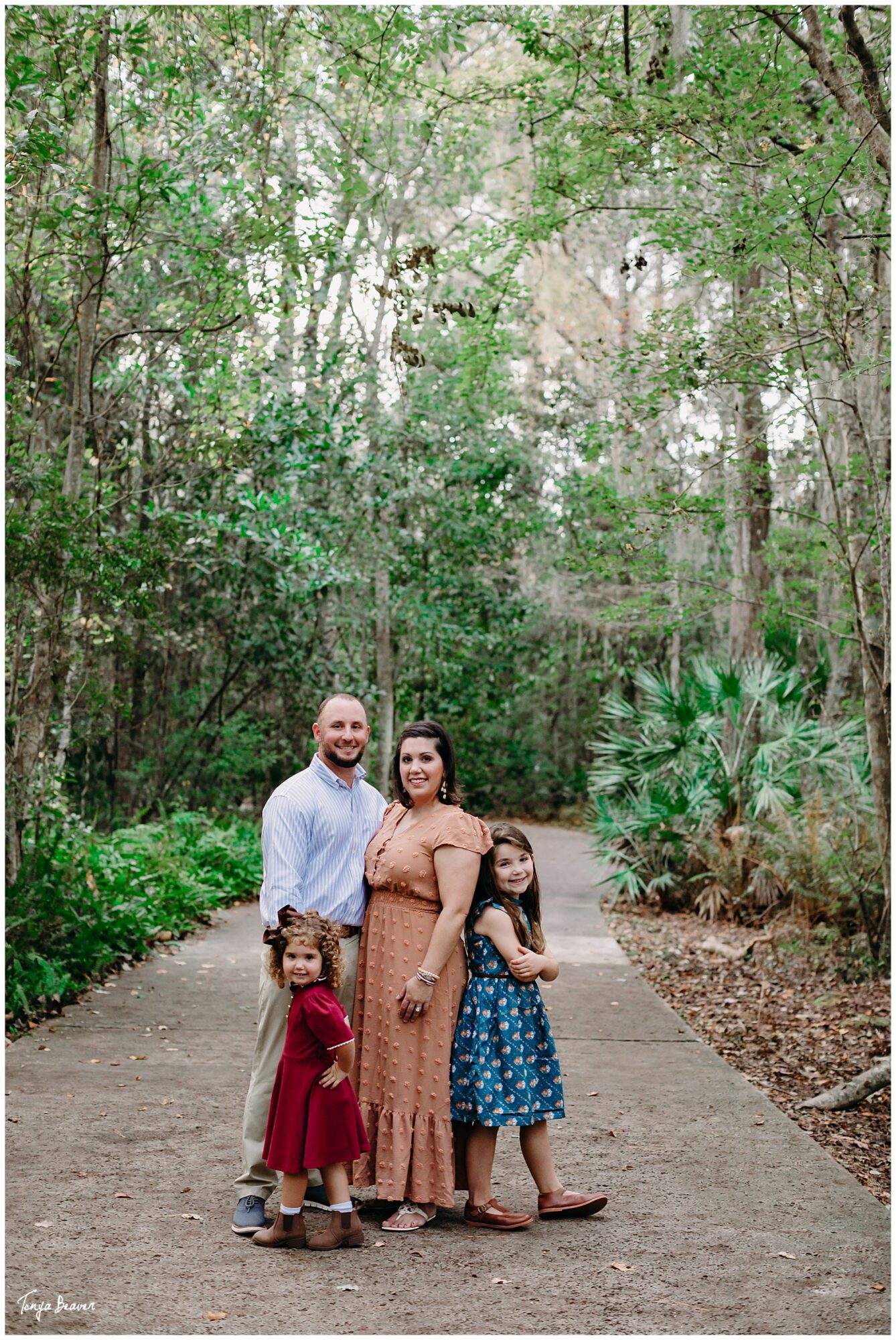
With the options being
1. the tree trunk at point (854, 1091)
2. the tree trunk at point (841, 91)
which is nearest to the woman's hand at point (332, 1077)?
the tree trunk at point (854, 1091)

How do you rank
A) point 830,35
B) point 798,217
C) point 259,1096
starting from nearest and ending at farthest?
point 259,1096 → point 798,217 → point 830,35

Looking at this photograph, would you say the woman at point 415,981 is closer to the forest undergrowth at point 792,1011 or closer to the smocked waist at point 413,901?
the smocked waist at point 413,901

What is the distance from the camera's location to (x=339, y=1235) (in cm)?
412

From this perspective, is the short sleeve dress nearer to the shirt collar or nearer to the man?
the man

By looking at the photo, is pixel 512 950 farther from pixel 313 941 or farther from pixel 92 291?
pixel 92 291

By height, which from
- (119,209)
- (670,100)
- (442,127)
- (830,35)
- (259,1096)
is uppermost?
(442,127)

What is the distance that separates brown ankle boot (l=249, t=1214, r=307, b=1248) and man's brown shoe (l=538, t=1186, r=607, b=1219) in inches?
34.9

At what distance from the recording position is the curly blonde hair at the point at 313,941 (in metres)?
4.18

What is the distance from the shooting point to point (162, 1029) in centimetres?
746

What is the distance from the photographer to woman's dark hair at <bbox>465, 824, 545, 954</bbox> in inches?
177

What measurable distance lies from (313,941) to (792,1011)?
5683 millimetres

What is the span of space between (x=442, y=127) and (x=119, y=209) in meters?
9.81

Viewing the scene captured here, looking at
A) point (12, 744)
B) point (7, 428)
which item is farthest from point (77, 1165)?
point (7, 428)

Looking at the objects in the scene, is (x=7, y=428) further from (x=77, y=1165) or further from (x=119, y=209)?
(x=77, y=1165)
